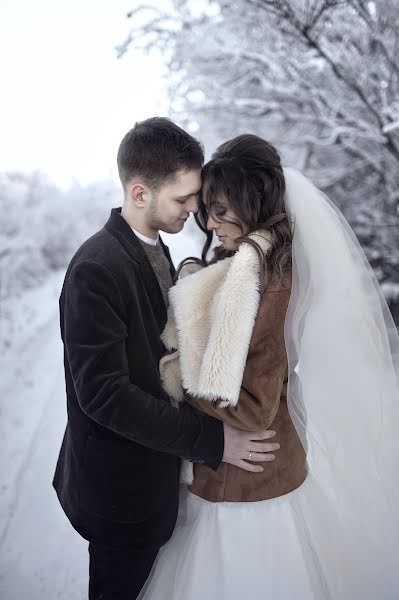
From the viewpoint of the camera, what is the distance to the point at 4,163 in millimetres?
3803

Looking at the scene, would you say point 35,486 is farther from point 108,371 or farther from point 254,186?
point 254,186

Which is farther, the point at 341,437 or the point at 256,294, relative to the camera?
the point at 341,437

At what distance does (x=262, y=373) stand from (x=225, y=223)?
492 mm

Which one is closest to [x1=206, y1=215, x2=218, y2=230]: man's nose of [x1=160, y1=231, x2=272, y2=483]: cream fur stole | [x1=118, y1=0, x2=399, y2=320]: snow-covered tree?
[x1=160, y1=231, x2=272, y2=483]: cream fur stole

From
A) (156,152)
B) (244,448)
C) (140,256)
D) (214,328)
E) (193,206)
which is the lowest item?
(244,448)

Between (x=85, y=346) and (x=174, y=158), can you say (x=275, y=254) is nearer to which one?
(x=174, y=158)

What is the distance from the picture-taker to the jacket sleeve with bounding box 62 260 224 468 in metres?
1.23

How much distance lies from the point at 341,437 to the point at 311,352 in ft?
1.06

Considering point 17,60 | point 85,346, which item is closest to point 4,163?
point 17,60

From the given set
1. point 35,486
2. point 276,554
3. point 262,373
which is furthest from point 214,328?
point 35,486

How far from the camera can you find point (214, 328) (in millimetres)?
1309

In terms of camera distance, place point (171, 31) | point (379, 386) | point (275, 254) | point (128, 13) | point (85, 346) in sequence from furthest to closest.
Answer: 1. point (171, 31)
2. point (128, 13)
3. point (379, 386)
4. point (275, 254)
5. point (85, 346)

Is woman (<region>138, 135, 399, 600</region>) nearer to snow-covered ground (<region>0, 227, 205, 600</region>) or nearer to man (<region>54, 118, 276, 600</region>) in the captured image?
man (<region>54, 118, 276, 600</region>)

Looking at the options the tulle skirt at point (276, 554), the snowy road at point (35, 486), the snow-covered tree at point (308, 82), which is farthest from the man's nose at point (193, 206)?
the snow-covered tree at point (308, 82)
